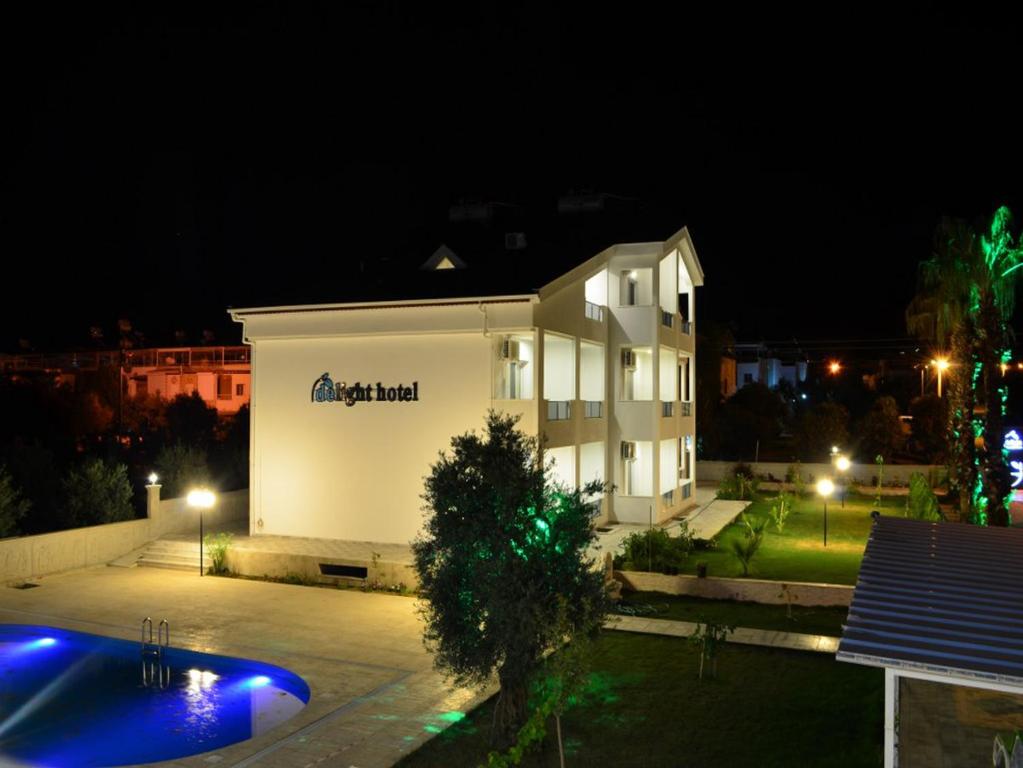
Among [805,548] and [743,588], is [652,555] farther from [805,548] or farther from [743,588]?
[805,548]

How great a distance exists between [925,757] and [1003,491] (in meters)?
16.2

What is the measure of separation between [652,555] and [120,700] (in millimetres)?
11613

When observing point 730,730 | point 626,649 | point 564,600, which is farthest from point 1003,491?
point 564,600

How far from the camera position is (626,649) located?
1441 cm

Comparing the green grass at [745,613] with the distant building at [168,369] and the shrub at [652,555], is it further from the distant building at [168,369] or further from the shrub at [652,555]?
the distant building at [168,369]

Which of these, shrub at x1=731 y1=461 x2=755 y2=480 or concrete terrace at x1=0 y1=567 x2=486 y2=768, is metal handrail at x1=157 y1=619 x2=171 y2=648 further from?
shrub at x1=731 y1=461 x2=755 y2=480

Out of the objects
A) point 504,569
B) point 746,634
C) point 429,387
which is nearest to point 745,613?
point 746,634

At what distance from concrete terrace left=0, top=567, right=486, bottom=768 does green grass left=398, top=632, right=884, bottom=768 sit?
33.6 inches

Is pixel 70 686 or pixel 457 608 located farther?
pixel 70 686

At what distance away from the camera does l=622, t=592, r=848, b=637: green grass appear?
15.9 metres

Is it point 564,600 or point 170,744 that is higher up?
point 564,600

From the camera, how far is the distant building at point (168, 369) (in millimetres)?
52656

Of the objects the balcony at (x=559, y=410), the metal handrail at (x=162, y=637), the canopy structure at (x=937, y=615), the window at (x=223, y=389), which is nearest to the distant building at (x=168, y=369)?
the window at (x=223, y=389)

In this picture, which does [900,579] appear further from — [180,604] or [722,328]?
[722,328]
